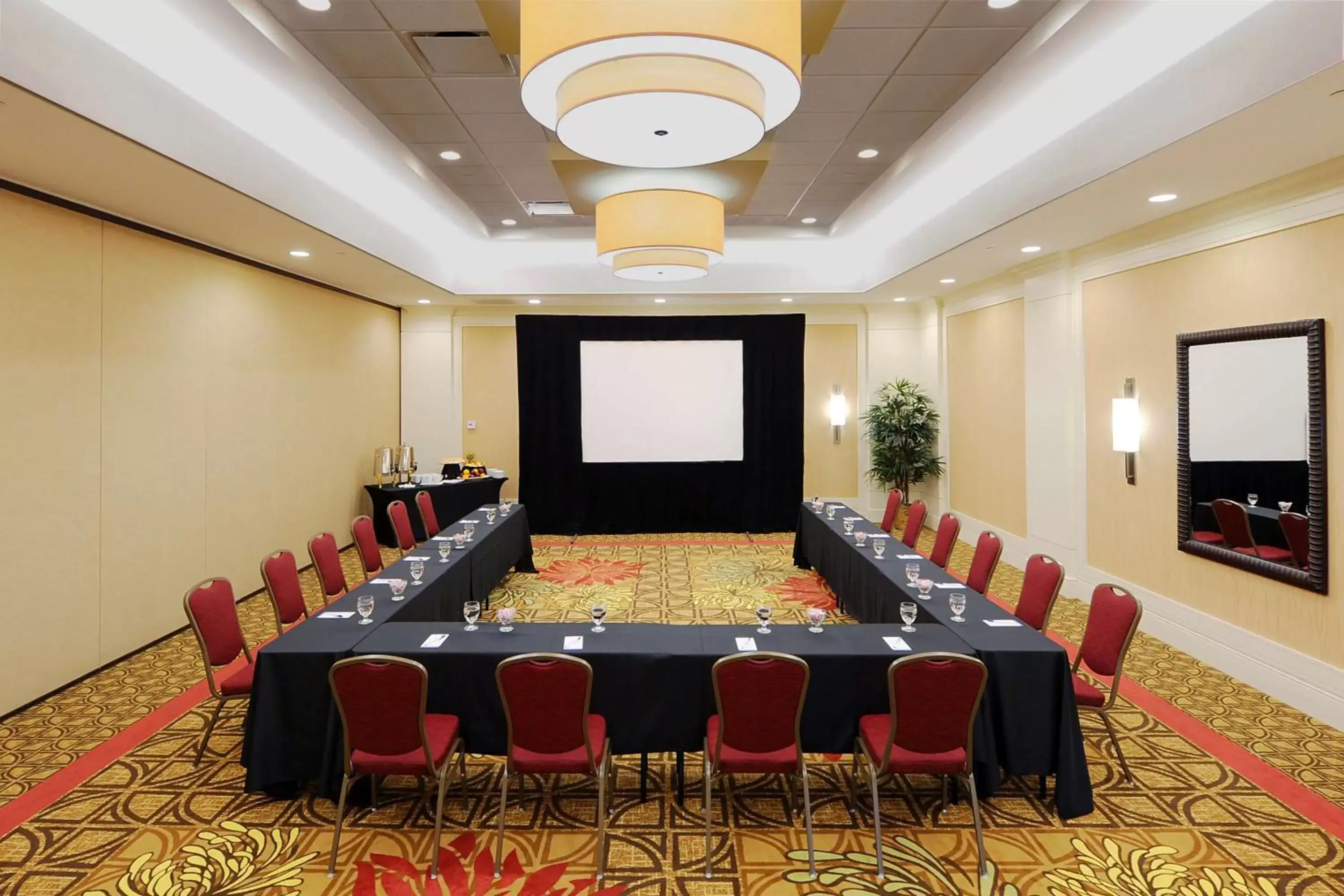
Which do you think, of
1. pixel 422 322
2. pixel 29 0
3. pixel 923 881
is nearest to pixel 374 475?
pixel 422 322

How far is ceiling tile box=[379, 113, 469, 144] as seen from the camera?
18.0ft

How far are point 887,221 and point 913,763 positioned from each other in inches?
269

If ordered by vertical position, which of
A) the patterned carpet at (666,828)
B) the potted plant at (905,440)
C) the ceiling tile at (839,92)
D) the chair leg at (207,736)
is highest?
the ceiling tile at (839,92)

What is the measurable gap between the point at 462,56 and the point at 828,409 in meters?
7.83

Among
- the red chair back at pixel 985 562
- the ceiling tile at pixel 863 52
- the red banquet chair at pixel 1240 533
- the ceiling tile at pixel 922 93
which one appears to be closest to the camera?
the ceiling tile at pixel 863 52

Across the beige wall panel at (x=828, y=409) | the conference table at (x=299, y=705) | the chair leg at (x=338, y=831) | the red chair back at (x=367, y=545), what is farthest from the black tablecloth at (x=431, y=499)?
the chair leg at (x=338, y=831)

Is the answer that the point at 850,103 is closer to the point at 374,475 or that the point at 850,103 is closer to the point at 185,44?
the point at 185,44

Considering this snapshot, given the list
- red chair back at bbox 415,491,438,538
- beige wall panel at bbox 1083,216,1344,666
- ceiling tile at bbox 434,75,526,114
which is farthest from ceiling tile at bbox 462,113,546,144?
beige wall panel at bbox 1083,216,1344,666

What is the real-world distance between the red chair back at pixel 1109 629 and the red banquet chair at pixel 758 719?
1791mm

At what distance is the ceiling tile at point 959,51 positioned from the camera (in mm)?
4266

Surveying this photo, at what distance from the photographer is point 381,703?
2961mm

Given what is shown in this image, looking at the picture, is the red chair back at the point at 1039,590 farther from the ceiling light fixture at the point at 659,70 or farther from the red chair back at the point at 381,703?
the red chair back at the point at 381,703

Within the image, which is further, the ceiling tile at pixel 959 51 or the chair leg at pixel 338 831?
the ceiling tile at pixel 959 51

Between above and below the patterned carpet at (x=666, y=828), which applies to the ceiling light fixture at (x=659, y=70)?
above
